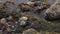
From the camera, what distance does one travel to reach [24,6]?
17062 millimetres

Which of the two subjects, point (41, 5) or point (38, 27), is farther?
point (41, 5)

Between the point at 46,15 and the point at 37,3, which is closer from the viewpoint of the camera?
the point at 46,15

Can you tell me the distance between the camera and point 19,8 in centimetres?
1686

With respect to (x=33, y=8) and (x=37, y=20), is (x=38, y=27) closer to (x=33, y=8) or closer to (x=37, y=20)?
(x=37, y=20)

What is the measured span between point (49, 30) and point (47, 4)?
4.56 metres

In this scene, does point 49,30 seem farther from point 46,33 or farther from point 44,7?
point 44,7

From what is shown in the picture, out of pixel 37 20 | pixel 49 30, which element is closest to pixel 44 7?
pixel 37 20

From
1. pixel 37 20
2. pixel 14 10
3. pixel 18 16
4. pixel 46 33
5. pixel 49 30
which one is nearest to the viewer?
pixel 46 33

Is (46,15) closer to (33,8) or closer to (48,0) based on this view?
(33,8)

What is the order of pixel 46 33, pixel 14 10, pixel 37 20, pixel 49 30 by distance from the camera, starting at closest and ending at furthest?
pixel 46 33 → pixel 49 30 → pixel 37 20 → pixel 14 10

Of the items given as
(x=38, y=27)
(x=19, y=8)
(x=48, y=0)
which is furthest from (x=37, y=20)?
(x=48, y=0)

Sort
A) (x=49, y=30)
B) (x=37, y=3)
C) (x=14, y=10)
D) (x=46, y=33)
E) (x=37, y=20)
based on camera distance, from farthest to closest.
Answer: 1. (x=37, y=3)
2. (x=14, y=10)
3. (x=37, y=20)
4. (x=49, y=30)
5. (x=46, y=33)

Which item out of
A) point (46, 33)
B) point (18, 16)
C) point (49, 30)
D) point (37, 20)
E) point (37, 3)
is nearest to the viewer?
point (46, 33)

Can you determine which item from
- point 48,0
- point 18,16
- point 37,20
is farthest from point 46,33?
point 48,0
